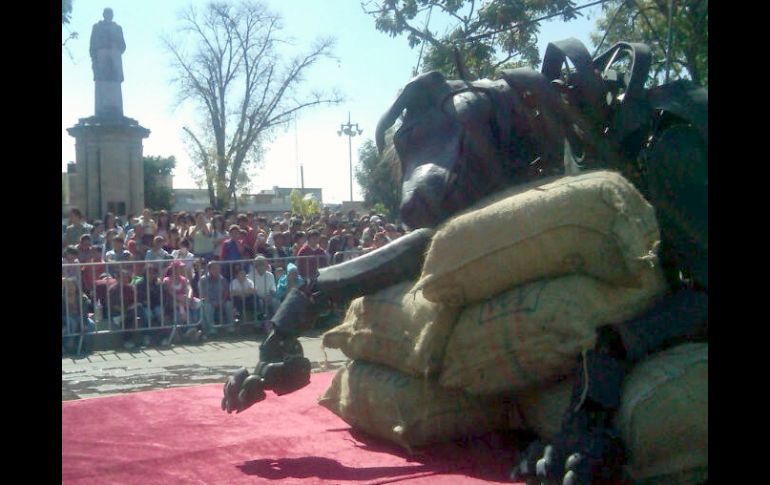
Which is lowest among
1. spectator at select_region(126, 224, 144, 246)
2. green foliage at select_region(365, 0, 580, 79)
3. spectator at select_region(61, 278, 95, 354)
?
spectator at select_region(61, 278, 95, 354)

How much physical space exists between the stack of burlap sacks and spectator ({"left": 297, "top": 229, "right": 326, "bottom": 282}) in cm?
665

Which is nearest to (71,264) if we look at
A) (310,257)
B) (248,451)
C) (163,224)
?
(163,224)

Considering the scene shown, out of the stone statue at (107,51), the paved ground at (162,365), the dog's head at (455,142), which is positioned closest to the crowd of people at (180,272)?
the paved ground at (162,365)

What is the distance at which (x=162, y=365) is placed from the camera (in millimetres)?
7695

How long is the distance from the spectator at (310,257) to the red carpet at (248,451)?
5.47 metres

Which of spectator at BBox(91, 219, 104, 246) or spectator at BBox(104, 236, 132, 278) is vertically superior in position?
spectator at BBox(91, 219, 104, 246)

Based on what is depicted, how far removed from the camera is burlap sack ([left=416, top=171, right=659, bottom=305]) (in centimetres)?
279

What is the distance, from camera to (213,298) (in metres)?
9.51

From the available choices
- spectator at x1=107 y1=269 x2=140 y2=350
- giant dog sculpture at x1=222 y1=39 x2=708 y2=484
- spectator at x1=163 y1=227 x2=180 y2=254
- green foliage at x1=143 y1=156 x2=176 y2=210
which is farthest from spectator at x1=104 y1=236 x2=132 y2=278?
green foliage at x1=143 y1=156 x2=176 y2=210

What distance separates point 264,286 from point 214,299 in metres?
0.63

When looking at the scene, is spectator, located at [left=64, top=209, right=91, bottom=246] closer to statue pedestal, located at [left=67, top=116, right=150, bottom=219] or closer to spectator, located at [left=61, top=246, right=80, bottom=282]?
spectator, located at [left=61, top=246, right=80, bottom=282]

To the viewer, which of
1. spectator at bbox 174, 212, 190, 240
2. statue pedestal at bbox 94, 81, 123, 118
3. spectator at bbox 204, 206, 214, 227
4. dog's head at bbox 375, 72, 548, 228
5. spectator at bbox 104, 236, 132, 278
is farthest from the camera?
statue pedestal at bbox 94, 81, 123, 118
